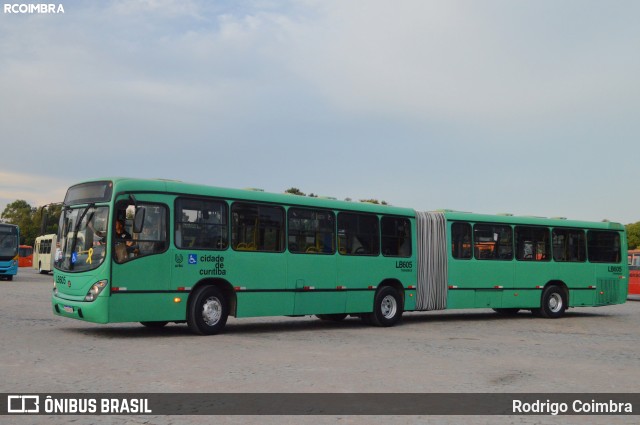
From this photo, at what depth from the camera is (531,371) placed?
37.4ft

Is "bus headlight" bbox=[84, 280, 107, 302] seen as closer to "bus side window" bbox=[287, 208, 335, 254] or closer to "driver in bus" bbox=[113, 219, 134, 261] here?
"driver in bus" bbox=[113, 219, 134, 261]

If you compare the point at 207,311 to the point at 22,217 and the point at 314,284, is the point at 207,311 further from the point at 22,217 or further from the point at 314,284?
the point at 22,217

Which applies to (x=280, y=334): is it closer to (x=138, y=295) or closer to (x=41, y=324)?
(x=138, y=295)

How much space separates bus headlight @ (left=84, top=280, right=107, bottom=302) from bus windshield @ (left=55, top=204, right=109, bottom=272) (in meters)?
0.37

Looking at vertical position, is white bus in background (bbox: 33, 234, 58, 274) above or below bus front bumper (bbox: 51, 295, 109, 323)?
above

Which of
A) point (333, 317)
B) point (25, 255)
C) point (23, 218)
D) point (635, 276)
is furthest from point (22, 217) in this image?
point (333, 317)

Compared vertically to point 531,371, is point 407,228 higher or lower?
higher

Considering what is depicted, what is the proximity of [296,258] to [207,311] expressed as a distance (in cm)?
281

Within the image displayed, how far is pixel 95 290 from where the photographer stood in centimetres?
1432

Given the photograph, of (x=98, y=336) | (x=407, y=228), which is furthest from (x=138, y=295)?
(x=407, y=228)

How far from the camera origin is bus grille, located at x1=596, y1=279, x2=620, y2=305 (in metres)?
24.9

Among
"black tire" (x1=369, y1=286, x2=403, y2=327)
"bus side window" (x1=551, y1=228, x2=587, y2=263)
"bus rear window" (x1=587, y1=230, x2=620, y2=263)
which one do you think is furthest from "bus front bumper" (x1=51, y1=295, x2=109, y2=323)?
"bus rear window" (x1=587, y1=230, x2=620, y2=263)

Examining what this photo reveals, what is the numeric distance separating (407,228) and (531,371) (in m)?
9.74
